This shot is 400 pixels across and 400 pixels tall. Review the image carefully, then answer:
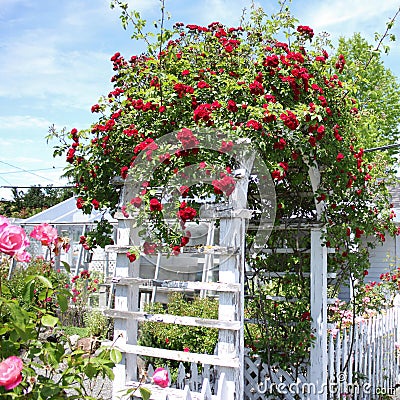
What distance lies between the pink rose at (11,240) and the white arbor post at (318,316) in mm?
3109

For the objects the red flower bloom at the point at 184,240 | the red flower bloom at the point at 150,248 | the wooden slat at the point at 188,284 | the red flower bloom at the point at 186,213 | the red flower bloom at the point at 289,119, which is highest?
the red flower bloom at the point at 289,119

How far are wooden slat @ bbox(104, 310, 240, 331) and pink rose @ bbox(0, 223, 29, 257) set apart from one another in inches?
69.3

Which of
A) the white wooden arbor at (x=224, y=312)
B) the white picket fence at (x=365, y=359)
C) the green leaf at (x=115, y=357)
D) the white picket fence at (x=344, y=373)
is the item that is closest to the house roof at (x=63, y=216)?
the white picket fence at (x=365, y=359)

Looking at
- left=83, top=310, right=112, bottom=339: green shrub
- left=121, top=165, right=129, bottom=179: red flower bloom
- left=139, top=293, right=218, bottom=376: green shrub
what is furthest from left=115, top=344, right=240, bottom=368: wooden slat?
left=83, top=310, right=112, bottom=339: green shrub

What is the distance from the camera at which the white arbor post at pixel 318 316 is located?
166 inches

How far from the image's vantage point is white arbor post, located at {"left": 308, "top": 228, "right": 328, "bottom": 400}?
4219 mm

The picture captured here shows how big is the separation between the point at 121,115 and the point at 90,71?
2256 millimetres

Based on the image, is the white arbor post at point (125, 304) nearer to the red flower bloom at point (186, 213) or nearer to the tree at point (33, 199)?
the red flower bloom at point (186, 213)

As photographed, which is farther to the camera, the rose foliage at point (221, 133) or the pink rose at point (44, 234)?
the rose foliage at point (221, 133)

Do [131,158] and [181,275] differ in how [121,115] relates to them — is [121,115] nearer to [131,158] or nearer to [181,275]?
[131,158]

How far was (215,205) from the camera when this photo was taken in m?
3.50

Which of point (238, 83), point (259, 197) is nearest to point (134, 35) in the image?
point (238, 83)

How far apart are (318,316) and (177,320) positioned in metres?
1.44

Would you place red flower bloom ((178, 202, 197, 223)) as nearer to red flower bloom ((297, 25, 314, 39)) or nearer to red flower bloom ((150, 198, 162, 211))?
red flower bloom ((150, 198, 162, 211))
